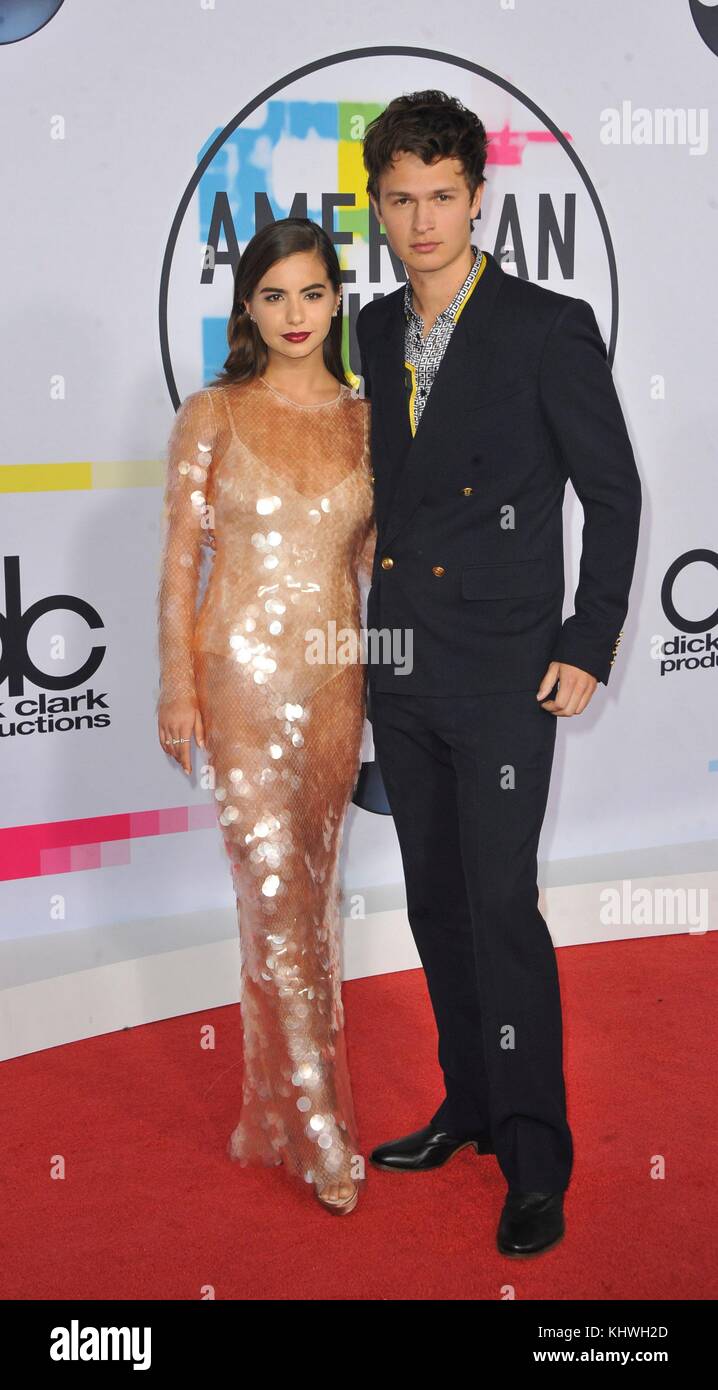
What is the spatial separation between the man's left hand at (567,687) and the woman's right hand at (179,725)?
615 mm

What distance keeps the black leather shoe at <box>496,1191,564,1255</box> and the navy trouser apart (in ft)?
0.07

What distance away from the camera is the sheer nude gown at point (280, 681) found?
8.20 feet

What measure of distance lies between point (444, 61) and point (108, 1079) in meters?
2.72

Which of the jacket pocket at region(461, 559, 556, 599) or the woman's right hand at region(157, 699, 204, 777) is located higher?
the jacket pocket at region(461, 559, 556, 599)

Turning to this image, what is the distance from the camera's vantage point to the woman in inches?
97.9

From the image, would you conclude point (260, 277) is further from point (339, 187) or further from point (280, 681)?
point (339, 187)

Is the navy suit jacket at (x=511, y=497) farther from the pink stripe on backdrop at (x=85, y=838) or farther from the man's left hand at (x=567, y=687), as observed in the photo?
the pink stripe on backdrop at (x=85, y=838)

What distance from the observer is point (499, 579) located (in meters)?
2.37

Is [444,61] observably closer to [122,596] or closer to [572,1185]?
[122,596]

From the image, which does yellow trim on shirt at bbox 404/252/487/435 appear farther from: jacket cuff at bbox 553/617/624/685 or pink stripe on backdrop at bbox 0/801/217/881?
pink stripe on backdrop at bbox 0/801/217/881

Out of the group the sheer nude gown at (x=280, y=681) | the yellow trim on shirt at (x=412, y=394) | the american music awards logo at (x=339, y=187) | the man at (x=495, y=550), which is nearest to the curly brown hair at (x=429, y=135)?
the man at (x=495, y=550)

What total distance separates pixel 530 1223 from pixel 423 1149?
35 centimetres

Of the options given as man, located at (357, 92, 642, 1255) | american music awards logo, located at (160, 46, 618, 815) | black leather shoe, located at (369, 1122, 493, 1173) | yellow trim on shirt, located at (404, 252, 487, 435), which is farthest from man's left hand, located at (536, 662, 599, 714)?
american music awards logo, located at (160, 46, 618, 815)

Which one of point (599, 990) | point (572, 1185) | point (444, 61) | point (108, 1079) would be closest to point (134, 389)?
point (444, 61)
